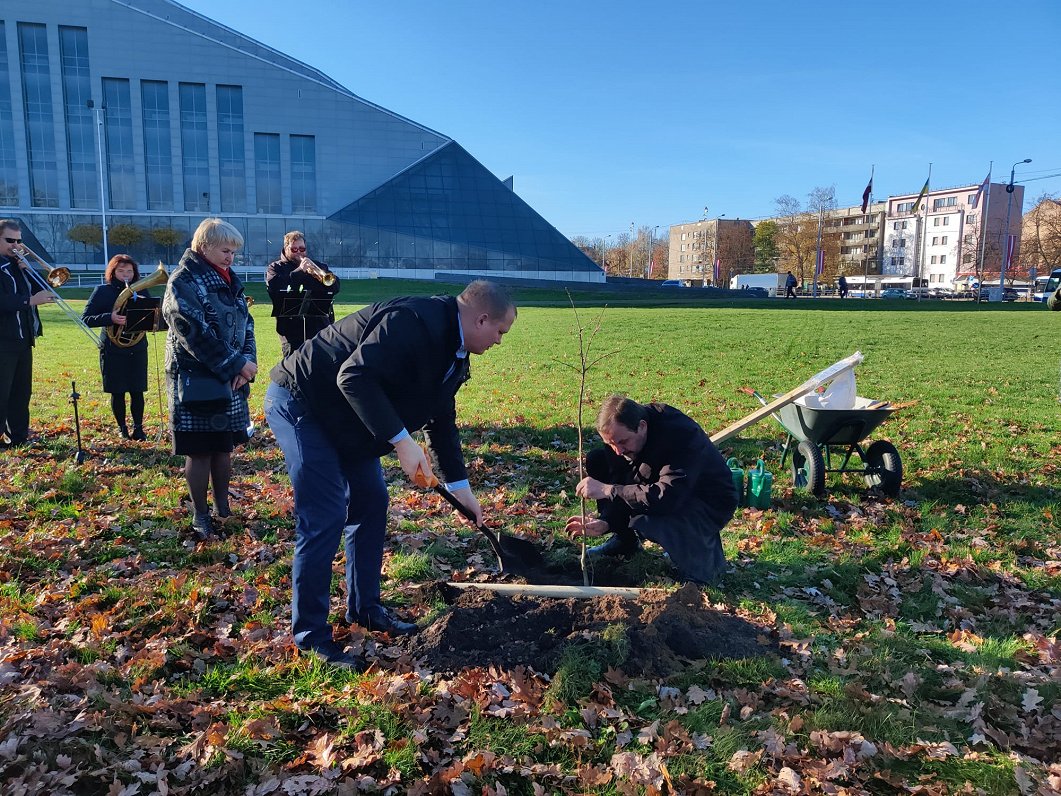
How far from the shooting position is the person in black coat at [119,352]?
7418 millimetres

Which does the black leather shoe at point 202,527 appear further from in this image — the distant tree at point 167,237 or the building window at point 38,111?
the building window at point 38,111

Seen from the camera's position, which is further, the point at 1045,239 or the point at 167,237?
the point at 1045,239

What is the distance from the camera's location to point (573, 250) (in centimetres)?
6103

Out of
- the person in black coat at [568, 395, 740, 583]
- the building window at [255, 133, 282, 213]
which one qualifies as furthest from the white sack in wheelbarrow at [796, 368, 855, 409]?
the building window at [255, 133, 282, 213]

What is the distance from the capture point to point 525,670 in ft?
11.2

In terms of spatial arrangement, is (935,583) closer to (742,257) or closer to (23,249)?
(23,249)

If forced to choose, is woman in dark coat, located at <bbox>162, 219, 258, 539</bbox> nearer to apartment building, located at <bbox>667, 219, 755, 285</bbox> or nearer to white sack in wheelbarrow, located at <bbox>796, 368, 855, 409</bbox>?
white sack in wheelbarrow, located at <bbox>796, 368, 855, 409</bbox>

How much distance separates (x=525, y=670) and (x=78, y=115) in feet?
240

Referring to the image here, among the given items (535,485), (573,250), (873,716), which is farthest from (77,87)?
(873,716)

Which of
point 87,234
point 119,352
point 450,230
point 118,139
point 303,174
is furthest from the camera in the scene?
point 303,174

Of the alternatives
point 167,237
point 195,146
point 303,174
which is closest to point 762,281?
point 303,174

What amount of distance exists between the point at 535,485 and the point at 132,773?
13.9 feet

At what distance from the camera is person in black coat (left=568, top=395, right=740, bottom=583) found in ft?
13.9

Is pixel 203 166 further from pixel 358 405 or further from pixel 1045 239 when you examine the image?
pixel 1045 239
